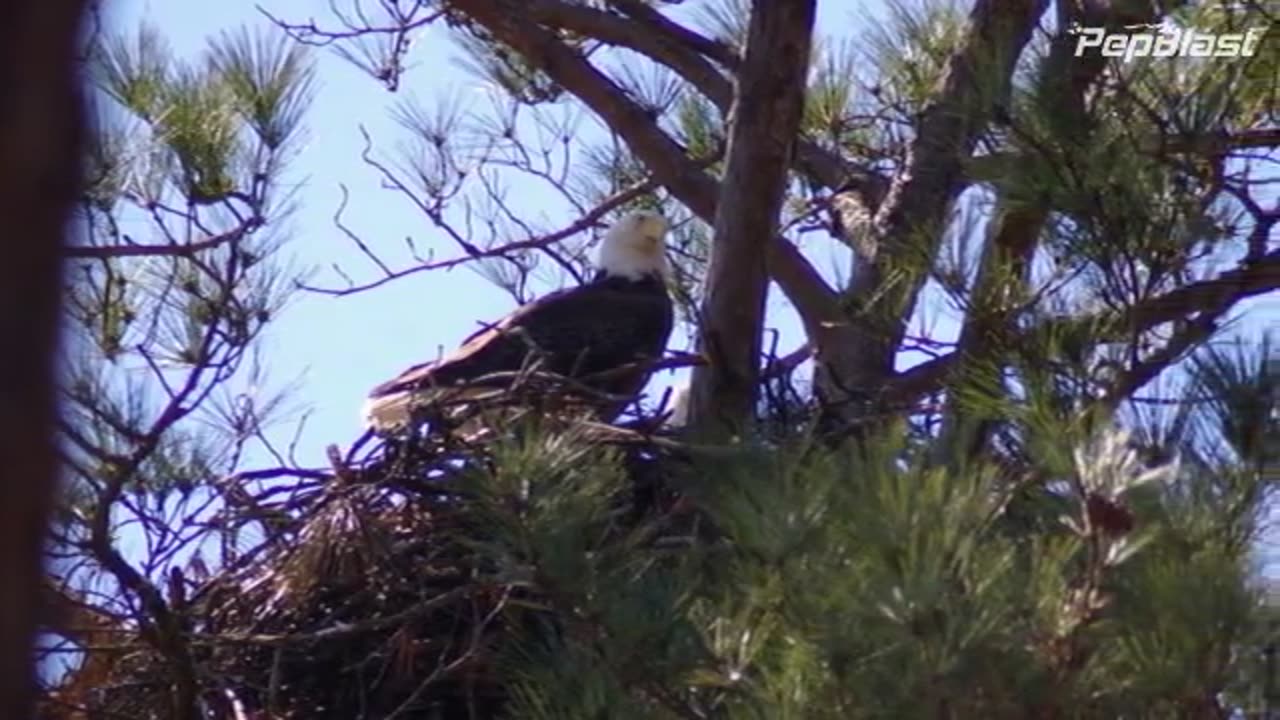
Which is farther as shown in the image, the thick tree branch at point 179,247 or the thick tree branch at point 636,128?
the thick tree branch at point 636,128

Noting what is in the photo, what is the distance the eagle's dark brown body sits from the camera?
15.6 ft

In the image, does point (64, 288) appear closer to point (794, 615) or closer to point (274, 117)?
point (794, 615)

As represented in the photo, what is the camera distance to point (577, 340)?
5133 millimetres

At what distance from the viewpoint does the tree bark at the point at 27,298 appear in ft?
1.96

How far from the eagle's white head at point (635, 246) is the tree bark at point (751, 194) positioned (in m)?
1.52

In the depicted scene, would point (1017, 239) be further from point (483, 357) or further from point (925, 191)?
point (483, 357)

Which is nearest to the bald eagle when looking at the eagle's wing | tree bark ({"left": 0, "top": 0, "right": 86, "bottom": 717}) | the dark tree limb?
the eagle's wing

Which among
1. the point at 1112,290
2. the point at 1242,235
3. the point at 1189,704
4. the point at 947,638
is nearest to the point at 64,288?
the point at 947,638

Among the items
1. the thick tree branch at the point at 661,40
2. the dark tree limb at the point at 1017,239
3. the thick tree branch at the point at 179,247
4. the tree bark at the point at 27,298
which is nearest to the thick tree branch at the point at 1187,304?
the dark tree limb at the point at 1017,239

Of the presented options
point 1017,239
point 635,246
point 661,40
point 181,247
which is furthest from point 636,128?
point 1017,239

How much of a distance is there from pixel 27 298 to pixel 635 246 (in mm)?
4848

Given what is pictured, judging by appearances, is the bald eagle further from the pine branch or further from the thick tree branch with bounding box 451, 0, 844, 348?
the pine branch

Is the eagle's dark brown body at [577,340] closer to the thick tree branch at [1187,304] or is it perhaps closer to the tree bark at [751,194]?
the tree bark at [751,194]

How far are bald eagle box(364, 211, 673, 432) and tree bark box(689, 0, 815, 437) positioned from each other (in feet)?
1.72
